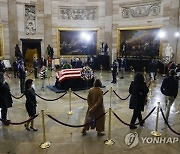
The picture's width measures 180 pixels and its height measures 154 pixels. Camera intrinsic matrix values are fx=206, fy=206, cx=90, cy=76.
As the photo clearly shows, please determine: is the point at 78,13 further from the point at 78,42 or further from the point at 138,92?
the point at 138,92

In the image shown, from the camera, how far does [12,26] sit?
727 inches

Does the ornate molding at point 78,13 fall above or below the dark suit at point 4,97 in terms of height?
above

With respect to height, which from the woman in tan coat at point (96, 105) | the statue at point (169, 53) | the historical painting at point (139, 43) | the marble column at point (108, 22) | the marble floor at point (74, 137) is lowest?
the marble floor at point (74, 137)

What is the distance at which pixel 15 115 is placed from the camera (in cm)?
721

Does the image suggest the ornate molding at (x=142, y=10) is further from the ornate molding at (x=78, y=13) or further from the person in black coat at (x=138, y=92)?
the person in black coat at (x=138, y=92)

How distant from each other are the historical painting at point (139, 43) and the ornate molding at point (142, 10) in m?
1.41

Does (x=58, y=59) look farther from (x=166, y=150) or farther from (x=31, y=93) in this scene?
(x=166, y=150)

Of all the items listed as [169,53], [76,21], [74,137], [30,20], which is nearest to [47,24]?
[30,20]

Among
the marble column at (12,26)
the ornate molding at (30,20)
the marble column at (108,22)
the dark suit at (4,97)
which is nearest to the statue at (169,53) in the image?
the marble column at (108,22)

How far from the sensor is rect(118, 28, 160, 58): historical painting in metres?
18.3

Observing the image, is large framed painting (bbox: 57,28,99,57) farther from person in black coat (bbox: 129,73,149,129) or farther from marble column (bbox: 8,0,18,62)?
person in black coat (bbox: 129,73,149,129)

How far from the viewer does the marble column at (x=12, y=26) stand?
18188 millimetres

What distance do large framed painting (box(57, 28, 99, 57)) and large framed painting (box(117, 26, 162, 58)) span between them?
2494 mm

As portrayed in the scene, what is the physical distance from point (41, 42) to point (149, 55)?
1021 cm
